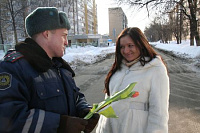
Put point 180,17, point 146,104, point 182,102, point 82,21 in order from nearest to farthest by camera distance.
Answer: point 146,104, point 182,102, point 180,17, point 82,21

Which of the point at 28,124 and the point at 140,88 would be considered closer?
the point at 28,124

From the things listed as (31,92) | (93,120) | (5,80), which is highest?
(5,80)

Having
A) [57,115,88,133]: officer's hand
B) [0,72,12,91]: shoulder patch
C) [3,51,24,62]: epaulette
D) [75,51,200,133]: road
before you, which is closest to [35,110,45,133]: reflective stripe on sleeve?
[57,115,88,133]: officer's hand

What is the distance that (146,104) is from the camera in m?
1.82

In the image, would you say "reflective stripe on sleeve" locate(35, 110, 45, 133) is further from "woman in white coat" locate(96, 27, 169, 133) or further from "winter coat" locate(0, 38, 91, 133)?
"woman in white coat" locate(96, 27, 169, 133)

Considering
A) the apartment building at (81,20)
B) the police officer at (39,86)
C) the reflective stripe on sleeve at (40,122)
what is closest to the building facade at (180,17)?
the police officer at (39,86)

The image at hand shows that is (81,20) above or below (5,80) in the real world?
above

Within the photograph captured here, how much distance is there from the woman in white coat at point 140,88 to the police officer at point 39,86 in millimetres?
474

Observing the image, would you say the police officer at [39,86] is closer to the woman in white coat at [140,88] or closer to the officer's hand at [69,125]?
the officer's hand at [69,125]

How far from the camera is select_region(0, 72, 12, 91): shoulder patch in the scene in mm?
1095

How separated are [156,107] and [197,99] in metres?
4.04

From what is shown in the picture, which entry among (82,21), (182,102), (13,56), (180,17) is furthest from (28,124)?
(82,21)

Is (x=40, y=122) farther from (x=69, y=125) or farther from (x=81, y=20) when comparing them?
(x=81, y=20)

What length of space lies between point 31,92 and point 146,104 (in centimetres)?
118
